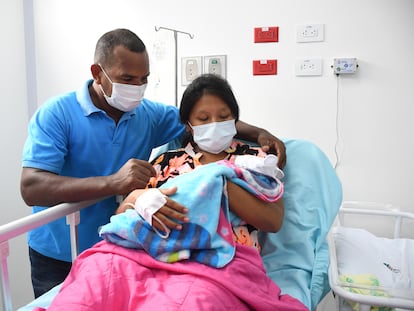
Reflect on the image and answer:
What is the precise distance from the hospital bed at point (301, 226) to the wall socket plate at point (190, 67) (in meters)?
1.03

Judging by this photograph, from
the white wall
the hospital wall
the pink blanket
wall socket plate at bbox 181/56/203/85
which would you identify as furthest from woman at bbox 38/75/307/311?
the white wall

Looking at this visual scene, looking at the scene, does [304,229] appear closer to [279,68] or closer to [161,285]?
[161,285]

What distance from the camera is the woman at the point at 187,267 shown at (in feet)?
2.83

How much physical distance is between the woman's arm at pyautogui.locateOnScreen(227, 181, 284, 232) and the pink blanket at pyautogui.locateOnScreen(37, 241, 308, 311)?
0.39 feet

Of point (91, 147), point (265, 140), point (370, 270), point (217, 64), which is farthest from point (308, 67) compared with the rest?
point (91, 147)

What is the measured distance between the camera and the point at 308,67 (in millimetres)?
2152

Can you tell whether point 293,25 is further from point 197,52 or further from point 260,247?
point 260,247

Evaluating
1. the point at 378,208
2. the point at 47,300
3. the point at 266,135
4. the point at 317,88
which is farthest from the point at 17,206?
the point at 378,208

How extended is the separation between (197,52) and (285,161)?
1217 mm

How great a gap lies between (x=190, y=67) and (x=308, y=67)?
740 millimetres

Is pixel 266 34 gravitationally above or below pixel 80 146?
above

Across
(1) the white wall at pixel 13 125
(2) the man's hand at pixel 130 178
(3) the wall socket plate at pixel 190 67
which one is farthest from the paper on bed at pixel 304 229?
(1) the white wall at pixel 13 125

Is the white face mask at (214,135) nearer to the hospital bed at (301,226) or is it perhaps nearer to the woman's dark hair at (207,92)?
the woman's dark hair at (207,92)

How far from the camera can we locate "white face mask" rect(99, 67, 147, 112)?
1.33 m
